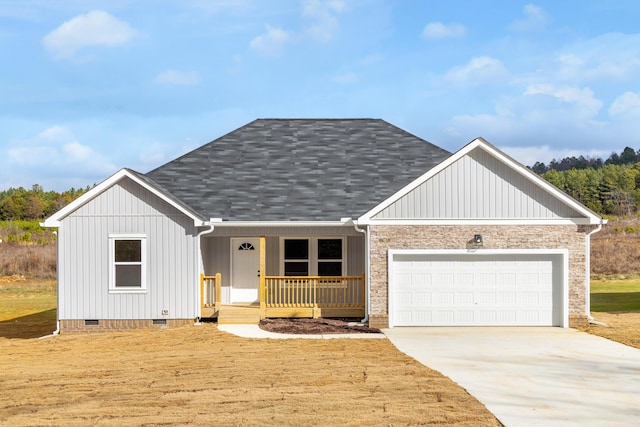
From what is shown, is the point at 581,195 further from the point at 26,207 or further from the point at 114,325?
the point at 114,325

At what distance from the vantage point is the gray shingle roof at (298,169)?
20.5 metres

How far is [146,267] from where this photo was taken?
18750 millimetres

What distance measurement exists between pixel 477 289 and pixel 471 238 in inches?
58.1

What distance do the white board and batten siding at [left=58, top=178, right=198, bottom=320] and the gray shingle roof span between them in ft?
5.74

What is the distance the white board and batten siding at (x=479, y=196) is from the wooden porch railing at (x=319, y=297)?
2804 mm

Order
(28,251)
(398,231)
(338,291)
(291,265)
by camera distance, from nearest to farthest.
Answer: (398,231) → (338,291) → (291,265) → (28,251)

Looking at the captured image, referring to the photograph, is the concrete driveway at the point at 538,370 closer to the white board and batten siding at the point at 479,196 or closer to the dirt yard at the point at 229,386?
the dirt yard at the point at 229,386

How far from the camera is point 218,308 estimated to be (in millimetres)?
19297

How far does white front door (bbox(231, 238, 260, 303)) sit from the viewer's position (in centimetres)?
2115

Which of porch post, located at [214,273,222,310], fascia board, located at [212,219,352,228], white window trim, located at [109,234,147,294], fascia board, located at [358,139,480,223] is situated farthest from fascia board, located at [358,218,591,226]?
white window trim, located at [109,234,147,294]

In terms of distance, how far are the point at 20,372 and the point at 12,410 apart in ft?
11.3

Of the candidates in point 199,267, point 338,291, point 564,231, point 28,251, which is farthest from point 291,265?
point 28,251

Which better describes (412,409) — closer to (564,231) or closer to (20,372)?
(20,372)

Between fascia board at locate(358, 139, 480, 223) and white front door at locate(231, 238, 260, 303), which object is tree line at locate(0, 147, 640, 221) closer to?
white front door at locate(231, 238, 260, 303)
